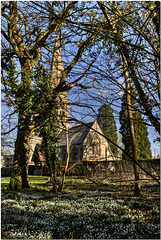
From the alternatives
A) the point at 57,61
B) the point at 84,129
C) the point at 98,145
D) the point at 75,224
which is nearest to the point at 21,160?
the point at 75,224

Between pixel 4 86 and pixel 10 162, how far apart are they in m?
4.26

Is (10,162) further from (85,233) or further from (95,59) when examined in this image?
(95,59)

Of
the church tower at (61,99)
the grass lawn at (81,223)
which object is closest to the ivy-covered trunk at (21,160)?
the grass lawn at (81,223)

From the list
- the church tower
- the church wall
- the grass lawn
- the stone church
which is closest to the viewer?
the church tower

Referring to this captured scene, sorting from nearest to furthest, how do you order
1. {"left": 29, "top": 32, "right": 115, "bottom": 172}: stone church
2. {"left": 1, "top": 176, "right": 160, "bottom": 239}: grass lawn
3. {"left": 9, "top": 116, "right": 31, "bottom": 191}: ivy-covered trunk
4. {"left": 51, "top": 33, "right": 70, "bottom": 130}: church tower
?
{"left": 51, "top": 33, "right": 70, "bottom": 130}: church tower < {"left": 29, "top": 32, "right": 115, "bottom": 172}: stone church < {"left": 1, "top": 176, "right": 160, "bottom": 239}: grass lawn < {"left": 9, "top": 116, "right": 31, "bottom": 191}: ivy-covered trunk

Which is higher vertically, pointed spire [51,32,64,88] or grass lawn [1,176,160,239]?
pointed spire [51,32,64,88]

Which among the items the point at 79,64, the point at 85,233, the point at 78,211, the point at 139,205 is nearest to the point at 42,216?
the point at 78,211

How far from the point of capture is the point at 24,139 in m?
10.1

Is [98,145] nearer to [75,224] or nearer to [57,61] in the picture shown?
Answer: [57,61]

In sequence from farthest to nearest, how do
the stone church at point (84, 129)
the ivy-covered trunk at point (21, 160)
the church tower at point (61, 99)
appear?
the ivy-covered trunk at point (21, 160) → the stone church at point (84, 129) → the church tower at point (61, 99)

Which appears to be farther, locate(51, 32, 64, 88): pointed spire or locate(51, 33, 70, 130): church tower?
locate(51, 32, 64, 88): pointed spire

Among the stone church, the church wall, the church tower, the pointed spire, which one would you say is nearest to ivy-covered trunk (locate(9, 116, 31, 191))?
the stone church

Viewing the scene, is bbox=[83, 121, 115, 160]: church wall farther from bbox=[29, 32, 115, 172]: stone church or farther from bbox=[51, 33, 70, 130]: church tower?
bbox=[51, 33, 70, 130]: church tower

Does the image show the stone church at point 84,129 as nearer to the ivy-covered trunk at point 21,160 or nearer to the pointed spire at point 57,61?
the pointed spire at point 57,61
